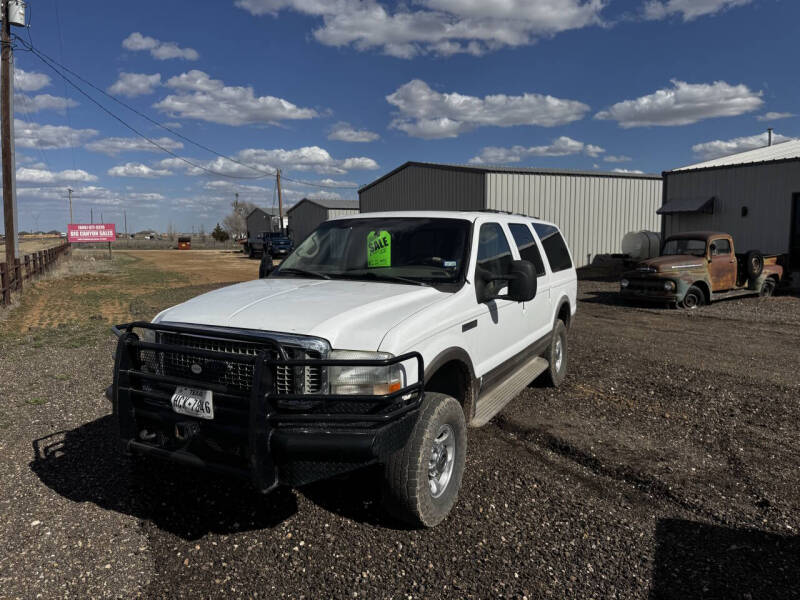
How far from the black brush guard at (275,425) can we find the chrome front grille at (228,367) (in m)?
0.03

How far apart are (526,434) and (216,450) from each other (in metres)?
2.80

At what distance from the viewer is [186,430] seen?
3123 mm

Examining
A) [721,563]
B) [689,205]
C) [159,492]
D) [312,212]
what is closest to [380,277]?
[159,492]

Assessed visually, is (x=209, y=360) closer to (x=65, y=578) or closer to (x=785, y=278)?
(x=65, y=578)

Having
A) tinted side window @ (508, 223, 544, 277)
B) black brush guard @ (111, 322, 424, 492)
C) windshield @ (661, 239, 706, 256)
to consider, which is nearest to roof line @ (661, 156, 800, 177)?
windshield @ (661, 239, 706, 256)

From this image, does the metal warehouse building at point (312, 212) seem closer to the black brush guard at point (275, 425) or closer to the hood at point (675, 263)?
the hood at point (675, 263)

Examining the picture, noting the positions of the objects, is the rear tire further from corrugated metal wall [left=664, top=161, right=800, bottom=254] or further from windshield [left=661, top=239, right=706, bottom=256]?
corrugated metal wall [left=664, top=161, right=800, bottom=254]

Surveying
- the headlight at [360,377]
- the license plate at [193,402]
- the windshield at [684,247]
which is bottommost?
the license plate at [193,402]

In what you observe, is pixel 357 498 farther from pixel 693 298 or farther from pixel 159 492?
pixel 693 298

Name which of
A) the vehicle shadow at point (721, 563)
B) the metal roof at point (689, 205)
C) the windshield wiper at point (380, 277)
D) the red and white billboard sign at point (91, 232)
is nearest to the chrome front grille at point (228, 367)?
the windshield wiper at point (380, 277)

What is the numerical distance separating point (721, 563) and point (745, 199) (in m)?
16.7

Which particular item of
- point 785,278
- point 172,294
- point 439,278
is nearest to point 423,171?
point 172,294

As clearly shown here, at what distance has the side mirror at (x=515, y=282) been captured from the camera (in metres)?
4.03

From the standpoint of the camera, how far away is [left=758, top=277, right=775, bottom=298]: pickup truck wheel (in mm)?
13873
